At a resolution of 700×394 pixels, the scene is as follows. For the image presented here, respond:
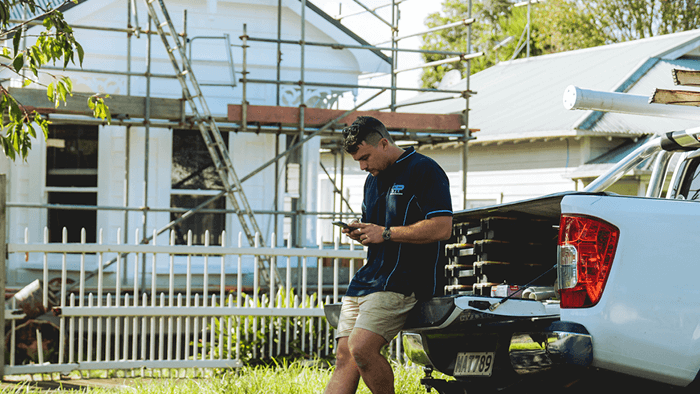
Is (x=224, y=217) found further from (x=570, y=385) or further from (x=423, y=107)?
(x=423, y=107)

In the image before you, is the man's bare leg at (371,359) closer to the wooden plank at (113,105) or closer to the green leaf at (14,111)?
the green leaf at (14,111)

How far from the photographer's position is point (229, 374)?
6.12 metres

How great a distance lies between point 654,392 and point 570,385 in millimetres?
336

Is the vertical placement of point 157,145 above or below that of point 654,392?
above

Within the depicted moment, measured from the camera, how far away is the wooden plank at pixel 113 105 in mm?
9906

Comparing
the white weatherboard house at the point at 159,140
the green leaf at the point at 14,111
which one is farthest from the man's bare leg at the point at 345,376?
the white weatherboard house at the point at 159,140

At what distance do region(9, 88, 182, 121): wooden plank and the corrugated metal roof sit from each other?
26.4 ft

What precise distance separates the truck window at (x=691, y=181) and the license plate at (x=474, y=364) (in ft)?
6.40

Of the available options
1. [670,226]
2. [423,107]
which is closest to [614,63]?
[423,107]

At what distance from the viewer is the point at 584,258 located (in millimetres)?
3268

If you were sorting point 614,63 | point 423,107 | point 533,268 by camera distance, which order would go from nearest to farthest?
point 533,268 < point 614,63 < point 423,107

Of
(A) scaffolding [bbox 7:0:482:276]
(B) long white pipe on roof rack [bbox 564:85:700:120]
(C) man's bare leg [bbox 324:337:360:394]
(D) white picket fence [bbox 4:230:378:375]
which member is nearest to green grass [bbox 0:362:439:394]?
(D) white picket fence [bbox 4:230:378:375]

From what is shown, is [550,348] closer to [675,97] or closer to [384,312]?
[384,312]

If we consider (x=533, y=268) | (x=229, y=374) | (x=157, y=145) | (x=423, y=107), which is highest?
(x=423, y=107)
